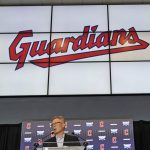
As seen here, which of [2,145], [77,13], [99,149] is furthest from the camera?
[77,13]

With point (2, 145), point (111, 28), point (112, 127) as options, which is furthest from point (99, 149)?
point (111, 28)

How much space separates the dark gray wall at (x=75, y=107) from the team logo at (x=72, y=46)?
79 centimetres

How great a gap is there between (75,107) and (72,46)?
4.40 feet

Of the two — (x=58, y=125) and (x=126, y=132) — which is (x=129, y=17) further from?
(x=58, y=125)

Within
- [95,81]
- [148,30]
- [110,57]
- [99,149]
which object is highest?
[148,30]

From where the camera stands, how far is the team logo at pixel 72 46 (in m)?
7.56

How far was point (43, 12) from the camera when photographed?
7.99 m

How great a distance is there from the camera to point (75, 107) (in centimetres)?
717

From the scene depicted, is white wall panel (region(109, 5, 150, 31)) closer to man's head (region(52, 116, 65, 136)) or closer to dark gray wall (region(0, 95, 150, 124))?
dark gray wall (region(0, 95, 150, 124))

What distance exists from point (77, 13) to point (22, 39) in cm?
130

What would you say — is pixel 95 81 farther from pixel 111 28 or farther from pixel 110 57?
pixel 111 28

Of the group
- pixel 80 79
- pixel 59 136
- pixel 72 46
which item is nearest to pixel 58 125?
pixel 59 136

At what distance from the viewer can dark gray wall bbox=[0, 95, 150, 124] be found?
278 inches

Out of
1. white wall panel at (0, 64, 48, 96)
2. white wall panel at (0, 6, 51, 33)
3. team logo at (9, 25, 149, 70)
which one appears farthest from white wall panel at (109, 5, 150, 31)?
white wall panel at (0, 64, 48, 96)
